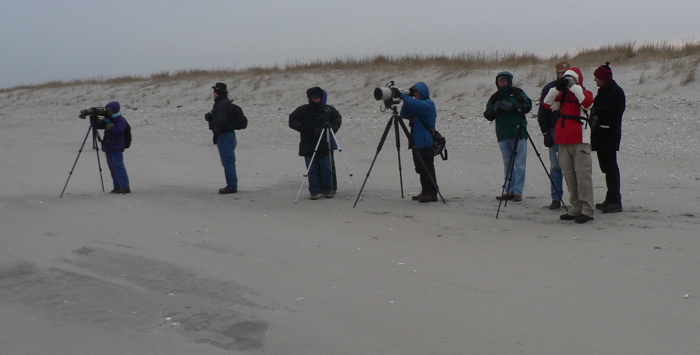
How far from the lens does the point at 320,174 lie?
1030cm

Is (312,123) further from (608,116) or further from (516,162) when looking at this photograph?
(608,116)

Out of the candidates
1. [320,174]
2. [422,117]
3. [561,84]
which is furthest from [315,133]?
[561,84]

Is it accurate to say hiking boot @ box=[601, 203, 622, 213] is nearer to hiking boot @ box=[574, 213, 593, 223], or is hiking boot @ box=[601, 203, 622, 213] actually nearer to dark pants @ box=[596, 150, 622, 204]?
dark pants @ box=[596, 150, 622, 204]

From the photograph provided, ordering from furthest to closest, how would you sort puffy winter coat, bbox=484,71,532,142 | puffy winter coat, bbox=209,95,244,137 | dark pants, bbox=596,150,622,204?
puffy winter coat, bbox=209,95,244,137 < puffy winter coat, bbox=484,71,532,142 < dark pants, bbox=596,150,622,204

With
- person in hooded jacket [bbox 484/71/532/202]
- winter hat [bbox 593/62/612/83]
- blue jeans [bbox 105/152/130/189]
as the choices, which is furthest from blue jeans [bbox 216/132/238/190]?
winter hat [bbox 593/62/612/83]

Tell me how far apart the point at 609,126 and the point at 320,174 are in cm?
400

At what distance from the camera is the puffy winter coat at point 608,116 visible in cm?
767

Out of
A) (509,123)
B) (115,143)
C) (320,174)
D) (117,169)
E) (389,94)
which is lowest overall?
(320,174)

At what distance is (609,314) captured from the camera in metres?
4.85

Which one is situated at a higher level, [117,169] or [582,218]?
[117,169]

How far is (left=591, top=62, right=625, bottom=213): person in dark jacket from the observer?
302 inches

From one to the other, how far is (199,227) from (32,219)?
2237 millimetres

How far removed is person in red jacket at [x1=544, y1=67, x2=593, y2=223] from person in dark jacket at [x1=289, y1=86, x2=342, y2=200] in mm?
3411

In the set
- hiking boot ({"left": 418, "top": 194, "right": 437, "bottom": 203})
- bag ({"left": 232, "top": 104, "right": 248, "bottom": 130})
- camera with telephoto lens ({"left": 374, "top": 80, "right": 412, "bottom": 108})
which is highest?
camera with telephoto lens ({"left": 374, "top": 80, "right": 412, "bottom": 108})
